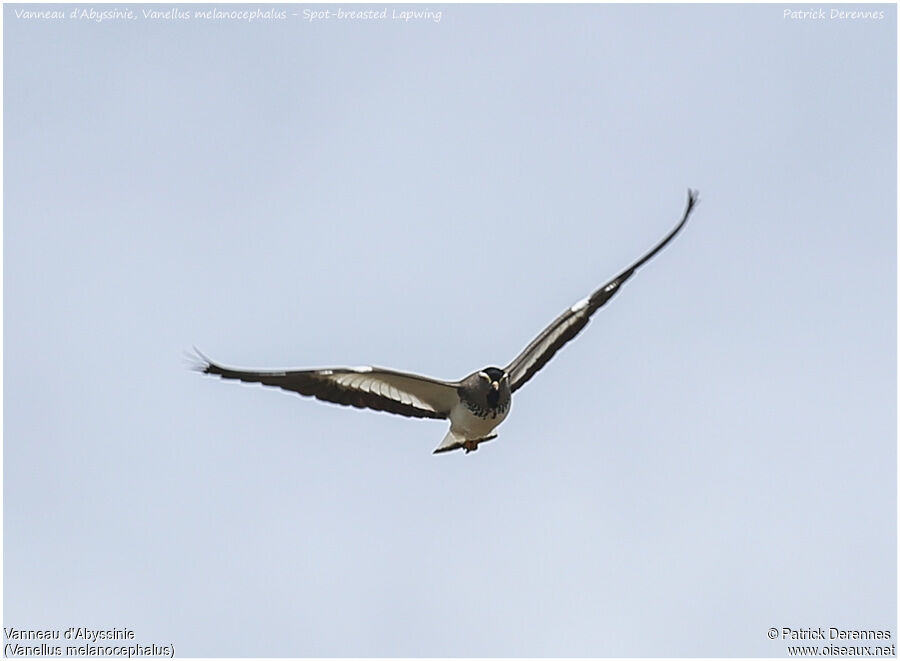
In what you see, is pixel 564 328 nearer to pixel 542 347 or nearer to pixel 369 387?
pixel 542 347

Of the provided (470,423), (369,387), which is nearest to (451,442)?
(470,423)

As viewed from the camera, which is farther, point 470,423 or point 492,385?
point 470,423

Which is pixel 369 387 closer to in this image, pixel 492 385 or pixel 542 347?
pixel 492 385

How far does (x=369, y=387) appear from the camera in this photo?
1689 cm

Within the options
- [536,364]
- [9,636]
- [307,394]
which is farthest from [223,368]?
[9,636]

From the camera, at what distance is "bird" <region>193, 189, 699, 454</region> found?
16312 mm

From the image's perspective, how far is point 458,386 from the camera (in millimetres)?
17203

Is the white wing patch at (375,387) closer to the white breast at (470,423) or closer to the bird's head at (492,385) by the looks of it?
the white breast at (470,423)

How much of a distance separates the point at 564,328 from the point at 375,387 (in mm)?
2874

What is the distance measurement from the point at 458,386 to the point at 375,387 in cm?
107

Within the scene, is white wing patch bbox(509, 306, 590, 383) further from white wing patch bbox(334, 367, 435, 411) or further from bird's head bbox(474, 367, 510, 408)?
white wing patch bbox(334, 367, 435, 411)

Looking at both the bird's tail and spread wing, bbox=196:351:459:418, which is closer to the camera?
spread wing, bbox=196:351:459:418

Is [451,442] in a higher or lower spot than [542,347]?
lower

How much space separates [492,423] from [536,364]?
1.31m
